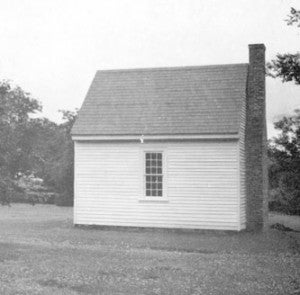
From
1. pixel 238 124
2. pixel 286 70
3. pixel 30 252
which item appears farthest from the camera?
pixel 238 124

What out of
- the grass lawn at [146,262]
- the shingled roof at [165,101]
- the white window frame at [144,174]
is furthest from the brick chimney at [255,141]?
the white window frame at [144,174]

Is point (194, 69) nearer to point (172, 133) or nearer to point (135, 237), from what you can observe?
point (172, 133)

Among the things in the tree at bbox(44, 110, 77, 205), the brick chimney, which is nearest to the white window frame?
the brick chimney

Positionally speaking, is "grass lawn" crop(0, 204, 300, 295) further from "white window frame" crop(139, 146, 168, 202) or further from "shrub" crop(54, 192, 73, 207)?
"shrub" crop(54, 192, 73, 207)

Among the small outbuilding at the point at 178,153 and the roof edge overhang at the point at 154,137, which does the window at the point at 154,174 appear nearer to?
the small outbuilding at the point at 178,153

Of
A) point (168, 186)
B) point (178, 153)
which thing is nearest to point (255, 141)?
point (178, 153)

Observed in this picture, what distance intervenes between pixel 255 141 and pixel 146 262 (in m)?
11.3

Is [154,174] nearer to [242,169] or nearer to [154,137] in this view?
[154,137]

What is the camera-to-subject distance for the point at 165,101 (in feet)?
81.0

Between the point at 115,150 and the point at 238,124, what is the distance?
5.48 m

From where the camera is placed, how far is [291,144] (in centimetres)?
1341

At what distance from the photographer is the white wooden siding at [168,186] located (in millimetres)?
22344

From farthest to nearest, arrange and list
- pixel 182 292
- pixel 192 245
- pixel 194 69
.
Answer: pixel 194 69, pixel 192 245, pixel 182 292

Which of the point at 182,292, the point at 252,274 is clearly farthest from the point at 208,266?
the point at 182,292
